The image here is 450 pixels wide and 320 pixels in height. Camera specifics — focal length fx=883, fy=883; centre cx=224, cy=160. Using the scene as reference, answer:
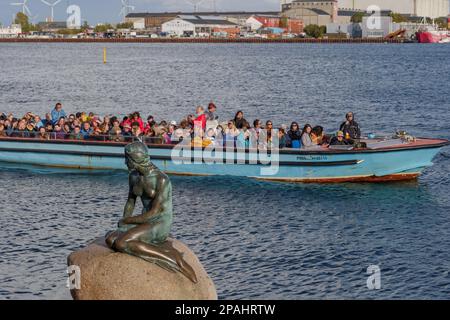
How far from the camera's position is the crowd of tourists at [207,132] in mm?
32188

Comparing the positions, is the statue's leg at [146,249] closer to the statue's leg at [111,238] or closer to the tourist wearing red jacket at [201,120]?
the statue's leg at [111,238]

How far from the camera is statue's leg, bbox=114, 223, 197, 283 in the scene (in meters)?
14.4

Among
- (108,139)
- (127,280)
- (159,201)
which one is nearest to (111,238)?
(127,280)

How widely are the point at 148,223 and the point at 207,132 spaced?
59.0ft

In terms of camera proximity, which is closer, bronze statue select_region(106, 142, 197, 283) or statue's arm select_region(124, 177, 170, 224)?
Result: bronze statue select_region(106, 142, 197, 283)

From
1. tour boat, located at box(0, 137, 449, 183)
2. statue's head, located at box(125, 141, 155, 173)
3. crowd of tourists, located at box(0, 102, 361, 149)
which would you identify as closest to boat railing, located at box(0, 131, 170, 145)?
crowd of tourists, located at box(0, 102, 361, 149)

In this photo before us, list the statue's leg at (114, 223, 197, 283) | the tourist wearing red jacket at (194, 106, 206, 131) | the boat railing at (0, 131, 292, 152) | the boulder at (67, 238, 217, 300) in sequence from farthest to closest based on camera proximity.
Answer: the boat railing at (0, 131, 292, 152) → the tourist wearing red jacket at (194, 106, 206, 131) → the statue's leg at (114, 223, 197, 283) → the boulder at (67, 238, 217, 300)

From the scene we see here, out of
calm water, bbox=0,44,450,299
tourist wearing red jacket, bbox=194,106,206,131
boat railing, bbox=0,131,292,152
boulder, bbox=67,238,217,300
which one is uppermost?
tourist wearing red jacket, bbox=194,106,206,131

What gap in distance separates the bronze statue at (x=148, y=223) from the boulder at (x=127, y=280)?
0.43 feet

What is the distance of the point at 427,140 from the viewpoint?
33312 millimetres

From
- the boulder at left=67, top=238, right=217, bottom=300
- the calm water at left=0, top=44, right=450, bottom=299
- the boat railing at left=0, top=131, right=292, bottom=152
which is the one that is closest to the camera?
the boulder at left=67, top=238, right=217, bottom=300

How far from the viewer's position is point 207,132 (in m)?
32.6

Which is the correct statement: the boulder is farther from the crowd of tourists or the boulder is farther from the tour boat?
the tour boat

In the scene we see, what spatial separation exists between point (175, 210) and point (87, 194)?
431cm
